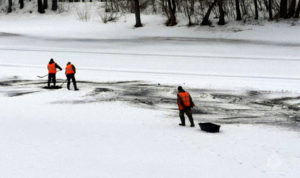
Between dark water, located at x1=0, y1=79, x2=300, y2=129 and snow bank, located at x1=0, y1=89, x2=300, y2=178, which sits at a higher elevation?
dark water, located at x1=0, y1=79, x2=300, y2=129

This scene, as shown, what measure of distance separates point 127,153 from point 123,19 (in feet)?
108

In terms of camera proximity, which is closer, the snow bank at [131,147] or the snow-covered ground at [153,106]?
the snow bank at [131,147]

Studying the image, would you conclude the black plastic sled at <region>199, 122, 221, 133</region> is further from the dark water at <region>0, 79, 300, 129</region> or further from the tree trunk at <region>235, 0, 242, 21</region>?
the tree trunk at <region>235, 0, 242, 21</region>

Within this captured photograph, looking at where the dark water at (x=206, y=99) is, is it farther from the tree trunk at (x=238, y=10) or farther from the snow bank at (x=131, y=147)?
the tree trunk at (x=238, y=10)

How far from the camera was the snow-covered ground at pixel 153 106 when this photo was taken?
9188mm

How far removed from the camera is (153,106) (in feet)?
50.0

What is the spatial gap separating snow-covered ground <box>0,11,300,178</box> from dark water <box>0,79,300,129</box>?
0.04 meters

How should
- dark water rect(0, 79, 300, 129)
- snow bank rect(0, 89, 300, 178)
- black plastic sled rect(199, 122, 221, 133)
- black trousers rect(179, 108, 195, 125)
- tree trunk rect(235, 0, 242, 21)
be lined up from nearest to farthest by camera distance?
1. snow bank rect(0, 89, 300, 178)
2. black plastic sled rect(199, 122, 221, 133)
3. black trousers rect(179, 108, 195, 125)
4. dark water rect(0, 79, 300, 129)
5. tree trunk rect(235, 0, 242, 21)

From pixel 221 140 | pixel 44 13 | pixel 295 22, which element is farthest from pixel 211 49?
pixel 44 13

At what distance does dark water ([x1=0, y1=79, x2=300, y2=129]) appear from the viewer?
13584 mm

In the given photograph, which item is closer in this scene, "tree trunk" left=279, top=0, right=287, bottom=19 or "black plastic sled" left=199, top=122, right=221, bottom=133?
"black plastic sled" left=199, top=122, right=221, bottom=133

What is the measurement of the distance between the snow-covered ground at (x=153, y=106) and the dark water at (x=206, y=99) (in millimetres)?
45

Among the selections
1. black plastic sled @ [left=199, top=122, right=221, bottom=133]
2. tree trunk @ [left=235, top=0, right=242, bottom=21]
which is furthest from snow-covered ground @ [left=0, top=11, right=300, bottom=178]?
tree trunk @ [left=235, top=0, right=242, bottom=21]

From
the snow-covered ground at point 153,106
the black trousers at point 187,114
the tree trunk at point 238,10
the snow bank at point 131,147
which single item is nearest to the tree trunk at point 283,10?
the snow-covered ground at point 153,106
